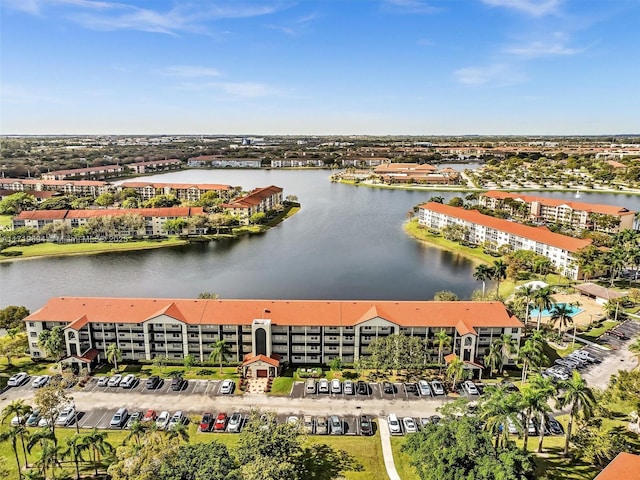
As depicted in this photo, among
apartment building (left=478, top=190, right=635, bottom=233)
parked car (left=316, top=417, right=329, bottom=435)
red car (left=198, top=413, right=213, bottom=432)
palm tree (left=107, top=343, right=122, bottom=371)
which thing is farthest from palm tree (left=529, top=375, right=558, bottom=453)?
apartment building (left=478, top=190, right=635, bottom=233)

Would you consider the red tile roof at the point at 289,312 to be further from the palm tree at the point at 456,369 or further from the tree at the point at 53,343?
the palm tree at the point at 456,369

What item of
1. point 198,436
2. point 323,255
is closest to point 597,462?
point 198,436

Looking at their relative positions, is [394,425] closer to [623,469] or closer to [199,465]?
[623,469]

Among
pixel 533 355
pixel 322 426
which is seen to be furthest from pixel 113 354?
pixel 533 355

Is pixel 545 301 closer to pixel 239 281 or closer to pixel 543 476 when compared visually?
pixel 543 476

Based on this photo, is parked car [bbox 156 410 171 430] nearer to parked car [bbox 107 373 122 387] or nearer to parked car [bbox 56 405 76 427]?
parked car [bbox 56 405 76 427]
